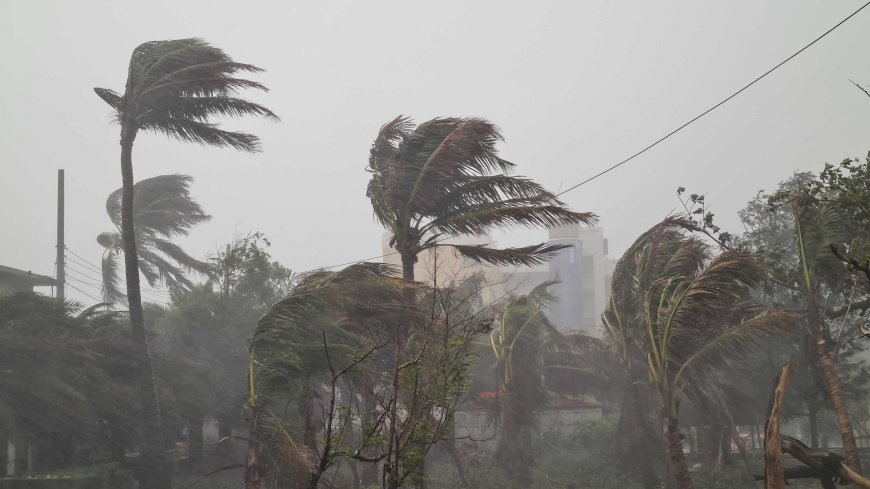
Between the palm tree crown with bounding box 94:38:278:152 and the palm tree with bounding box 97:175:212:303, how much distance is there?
11.2 meters

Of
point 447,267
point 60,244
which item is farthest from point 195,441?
point 447,267

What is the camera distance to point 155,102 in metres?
16.2

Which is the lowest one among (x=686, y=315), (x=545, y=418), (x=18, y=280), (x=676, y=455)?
(x=676, y=455)

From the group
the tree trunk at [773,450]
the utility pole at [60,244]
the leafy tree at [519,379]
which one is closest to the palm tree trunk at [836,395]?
the leafy tree at [519,379]

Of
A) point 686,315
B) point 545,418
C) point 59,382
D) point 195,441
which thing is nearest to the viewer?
point 686,315

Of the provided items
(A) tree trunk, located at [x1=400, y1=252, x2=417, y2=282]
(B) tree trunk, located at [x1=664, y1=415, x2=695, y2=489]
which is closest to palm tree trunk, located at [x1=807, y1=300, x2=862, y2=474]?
(B) tree trunk, located at [x1=664, y1=415, x2=695, y2=489]

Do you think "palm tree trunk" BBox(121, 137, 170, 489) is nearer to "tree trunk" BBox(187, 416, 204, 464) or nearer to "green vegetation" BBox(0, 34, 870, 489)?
"green vegetation" BBox(0, 34, 870, 489)

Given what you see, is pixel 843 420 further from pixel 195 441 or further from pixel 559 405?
pixel 195 441

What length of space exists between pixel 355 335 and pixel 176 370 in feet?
32.7

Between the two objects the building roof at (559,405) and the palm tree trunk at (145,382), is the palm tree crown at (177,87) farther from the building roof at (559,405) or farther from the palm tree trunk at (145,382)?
the building roof at (559,405)

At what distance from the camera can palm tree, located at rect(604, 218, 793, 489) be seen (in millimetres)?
12195

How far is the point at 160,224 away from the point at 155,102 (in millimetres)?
13092

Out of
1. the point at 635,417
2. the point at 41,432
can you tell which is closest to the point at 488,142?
the point at 635,417

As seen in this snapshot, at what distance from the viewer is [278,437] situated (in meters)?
10.6
